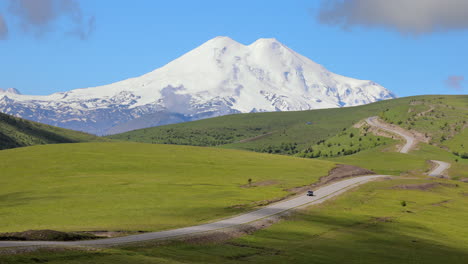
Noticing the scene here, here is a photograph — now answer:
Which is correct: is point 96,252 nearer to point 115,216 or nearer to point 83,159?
point 115,216

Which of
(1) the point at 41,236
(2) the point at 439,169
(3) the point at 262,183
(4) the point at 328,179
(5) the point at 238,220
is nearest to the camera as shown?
(1) the point at 41,236

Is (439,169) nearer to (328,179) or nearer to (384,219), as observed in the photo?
(328,179)

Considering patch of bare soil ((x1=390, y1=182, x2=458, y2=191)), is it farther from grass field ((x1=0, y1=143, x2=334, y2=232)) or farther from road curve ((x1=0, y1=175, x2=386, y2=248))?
grass field ((x1=0, y1=143, x2=334, y2=232))

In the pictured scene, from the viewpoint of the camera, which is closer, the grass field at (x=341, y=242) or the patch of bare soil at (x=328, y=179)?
the grass field at (x=341, y=242)

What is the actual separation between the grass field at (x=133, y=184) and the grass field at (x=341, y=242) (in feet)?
34.9

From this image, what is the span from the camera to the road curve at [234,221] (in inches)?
1969

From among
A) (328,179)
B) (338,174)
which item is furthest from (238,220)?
(338,174)

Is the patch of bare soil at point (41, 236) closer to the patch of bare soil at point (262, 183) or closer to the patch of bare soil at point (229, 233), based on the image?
the patch of bare soil at point (229, 233)

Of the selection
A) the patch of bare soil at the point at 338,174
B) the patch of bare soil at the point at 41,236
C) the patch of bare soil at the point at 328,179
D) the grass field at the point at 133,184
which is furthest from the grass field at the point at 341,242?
the patch of bare soil at the point at 338,174

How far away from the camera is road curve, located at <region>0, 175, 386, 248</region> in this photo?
50000 millimetres

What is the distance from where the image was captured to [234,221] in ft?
234

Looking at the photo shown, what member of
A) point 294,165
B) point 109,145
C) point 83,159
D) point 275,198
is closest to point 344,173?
point 294,165

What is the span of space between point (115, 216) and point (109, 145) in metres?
106

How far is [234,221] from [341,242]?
13.8 meters
